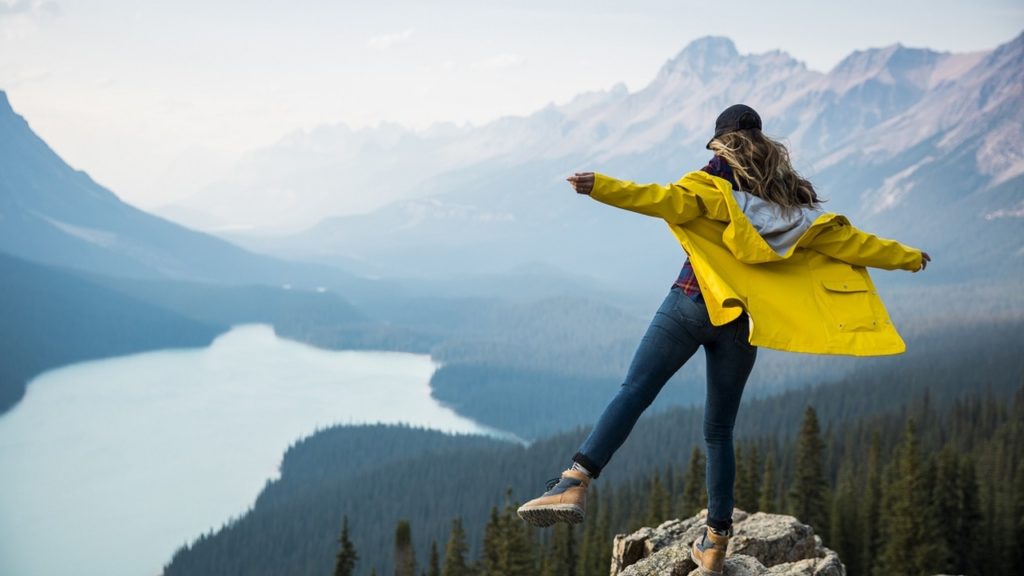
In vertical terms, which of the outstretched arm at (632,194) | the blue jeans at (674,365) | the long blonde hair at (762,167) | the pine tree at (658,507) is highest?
the long blonde hair at (762,167)

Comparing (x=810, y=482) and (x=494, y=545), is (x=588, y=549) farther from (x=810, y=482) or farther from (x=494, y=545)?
(x=810, y=482)

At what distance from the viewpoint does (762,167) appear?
6574 millimetres

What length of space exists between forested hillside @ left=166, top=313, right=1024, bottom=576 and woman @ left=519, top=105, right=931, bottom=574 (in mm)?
36687

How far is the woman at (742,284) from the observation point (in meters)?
6.26

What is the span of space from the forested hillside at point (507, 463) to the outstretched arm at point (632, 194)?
1484 inches

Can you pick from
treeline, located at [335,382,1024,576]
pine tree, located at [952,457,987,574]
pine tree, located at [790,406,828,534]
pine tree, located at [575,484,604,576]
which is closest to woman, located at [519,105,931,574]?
treeline, located at [335,382,1024,576]

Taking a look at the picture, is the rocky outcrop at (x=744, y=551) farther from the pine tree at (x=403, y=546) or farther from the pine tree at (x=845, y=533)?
the pine tree at (x=845, y=533)

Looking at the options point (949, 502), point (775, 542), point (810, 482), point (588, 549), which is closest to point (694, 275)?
point (775, 542)

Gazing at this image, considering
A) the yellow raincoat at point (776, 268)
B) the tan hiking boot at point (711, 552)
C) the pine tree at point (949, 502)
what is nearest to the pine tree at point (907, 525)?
the pine tree at point (949, 502)

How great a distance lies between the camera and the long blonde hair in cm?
650

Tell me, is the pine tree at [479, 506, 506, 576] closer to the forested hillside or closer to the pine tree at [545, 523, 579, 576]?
the pine tree at [545, 523, 579, 576]

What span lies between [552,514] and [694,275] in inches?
84.4

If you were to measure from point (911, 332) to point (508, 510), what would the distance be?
147 m

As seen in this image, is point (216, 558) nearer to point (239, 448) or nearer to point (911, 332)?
point (239, 448)
